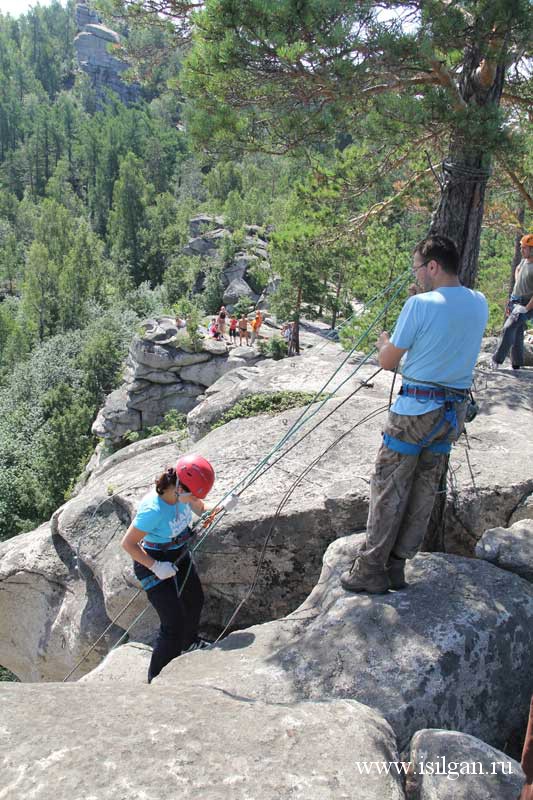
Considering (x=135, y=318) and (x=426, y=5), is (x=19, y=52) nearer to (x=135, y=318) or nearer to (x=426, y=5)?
(x=135, y=318)

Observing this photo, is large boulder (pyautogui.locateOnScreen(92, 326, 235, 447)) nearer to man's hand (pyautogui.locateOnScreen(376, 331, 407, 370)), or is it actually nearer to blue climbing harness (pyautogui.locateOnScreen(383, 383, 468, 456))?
blue climbing harness (pyautogui.locateOnScreen(383, 383, 468, 456))

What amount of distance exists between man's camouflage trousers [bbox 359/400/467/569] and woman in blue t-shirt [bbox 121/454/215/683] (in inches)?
47.7

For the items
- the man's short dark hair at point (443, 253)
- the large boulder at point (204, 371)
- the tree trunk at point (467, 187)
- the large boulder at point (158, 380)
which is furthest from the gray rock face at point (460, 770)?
the large boulder at point (204, 371)

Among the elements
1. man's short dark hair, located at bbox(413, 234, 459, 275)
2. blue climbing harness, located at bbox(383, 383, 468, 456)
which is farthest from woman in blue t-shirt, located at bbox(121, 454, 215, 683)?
man's short dark hair, located at bbox(413, 234, 459, 275)

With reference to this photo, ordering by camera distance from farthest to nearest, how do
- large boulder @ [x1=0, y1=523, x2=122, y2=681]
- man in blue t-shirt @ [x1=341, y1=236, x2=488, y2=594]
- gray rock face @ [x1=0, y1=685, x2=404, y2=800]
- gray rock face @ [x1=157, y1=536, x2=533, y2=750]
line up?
large boulder @ [x1=0, y1=523, x2=122, y2=681] → man in blue t-shirt @ [x1=341, y1=236, x2=488, y2=594] → gray rock face @ [x1=157, y1=536, x2=533, y2=750] → gray rock face @ [x1=0, y1=685, x2=404, y2=800]

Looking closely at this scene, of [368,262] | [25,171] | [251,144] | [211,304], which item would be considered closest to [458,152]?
[251,144]

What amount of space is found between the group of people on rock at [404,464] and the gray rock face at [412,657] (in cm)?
29

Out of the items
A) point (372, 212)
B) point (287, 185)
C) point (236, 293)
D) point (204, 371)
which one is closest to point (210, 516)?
point (372, 212)

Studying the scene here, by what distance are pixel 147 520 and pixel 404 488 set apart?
6.01ft

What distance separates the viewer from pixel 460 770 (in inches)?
105

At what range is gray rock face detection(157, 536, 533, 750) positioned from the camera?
3535 mm

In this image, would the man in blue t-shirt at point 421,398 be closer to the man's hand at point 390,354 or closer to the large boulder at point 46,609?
the man's hand at point 390,354

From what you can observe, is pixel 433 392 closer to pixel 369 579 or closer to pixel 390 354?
pixel 390 354

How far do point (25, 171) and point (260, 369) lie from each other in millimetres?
94207
